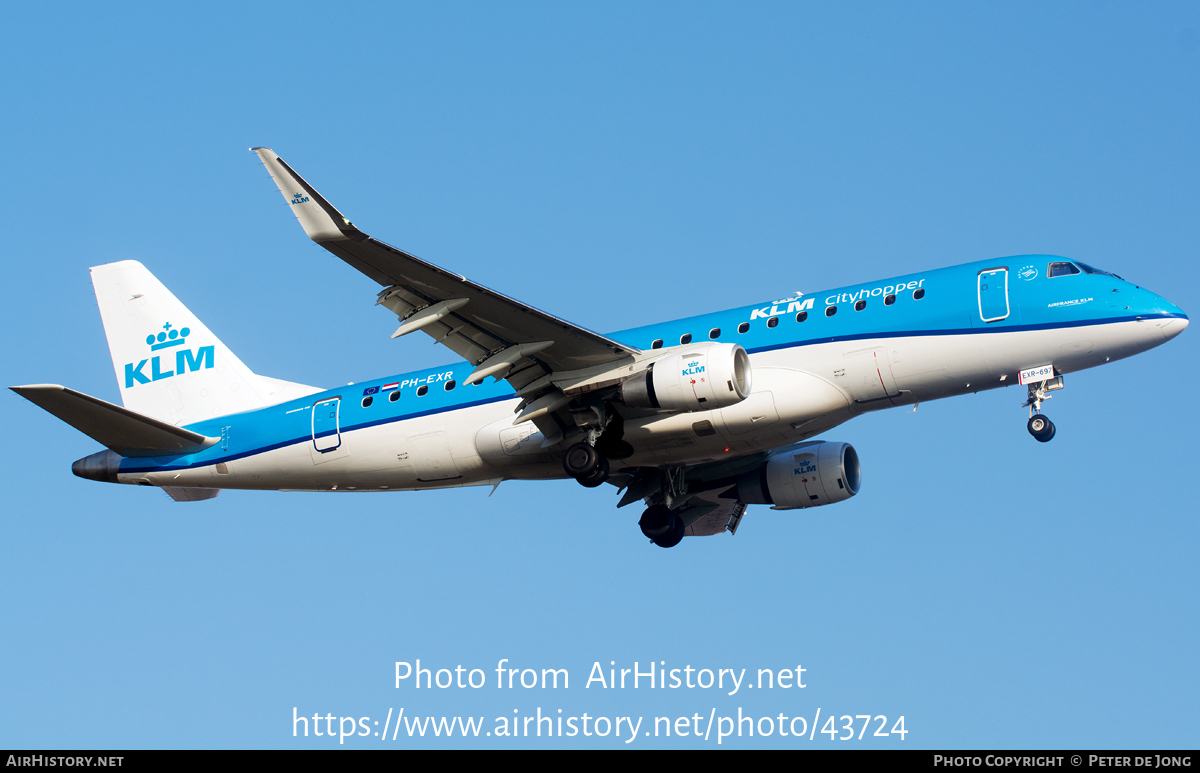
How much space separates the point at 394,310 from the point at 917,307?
37.9ft

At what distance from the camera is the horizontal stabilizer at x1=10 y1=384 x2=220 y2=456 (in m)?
28.9

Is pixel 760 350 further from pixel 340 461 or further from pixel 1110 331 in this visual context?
pixel 340 461

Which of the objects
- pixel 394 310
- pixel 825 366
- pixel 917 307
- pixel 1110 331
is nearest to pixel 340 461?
pixel 394 310

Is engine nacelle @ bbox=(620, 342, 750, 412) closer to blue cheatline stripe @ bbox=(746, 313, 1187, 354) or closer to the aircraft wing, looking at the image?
the aircraft wing

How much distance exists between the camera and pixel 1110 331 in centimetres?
2755

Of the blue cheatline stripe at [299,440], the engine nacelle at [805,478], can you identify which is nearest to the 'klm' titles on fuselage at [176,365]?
the blue cheatline stripe at [299,440]

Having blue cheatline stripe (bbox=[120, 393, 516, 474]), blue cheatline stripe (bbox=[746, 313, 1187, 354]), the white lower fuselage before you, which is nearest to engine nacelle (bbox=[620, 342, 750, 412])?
the white lower fuselage

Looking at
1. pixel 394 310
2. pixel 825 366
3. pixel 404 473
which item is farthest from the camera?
pixel 404 473

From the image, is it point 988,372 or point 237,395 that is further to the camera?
point 237,395

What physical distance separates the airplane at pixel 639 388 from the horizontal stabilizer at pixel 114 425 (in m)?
0.05

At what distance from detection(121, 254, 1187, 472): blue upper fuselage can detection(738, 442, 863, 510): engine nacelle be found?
5.48 meters
